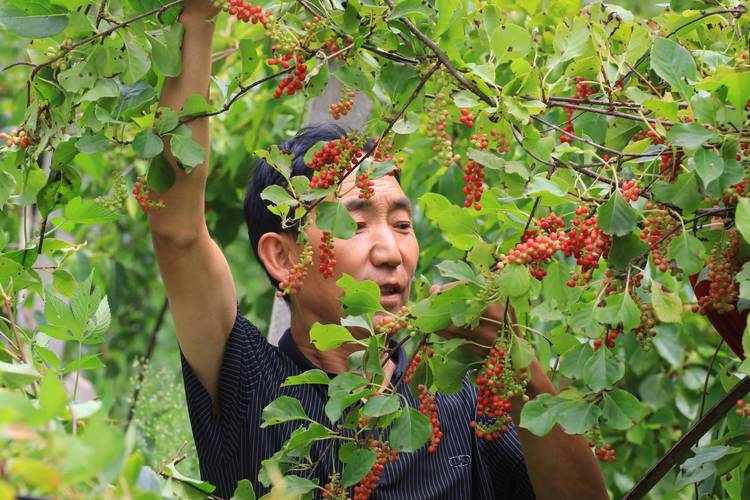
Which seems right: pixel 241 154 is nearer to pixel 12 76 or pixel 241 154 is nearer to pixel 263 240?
Result: pixel 263 240

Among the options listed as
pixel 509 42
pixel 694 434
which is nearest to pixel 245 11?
pixel 509 42

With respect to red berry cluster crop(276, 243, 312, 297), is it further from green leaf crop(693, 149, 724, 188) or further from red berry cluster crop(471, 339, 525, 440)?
green leaf crop(693, 149, 724, 188)

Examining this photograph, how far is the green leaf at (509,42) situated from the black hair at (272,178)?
51 centimetres

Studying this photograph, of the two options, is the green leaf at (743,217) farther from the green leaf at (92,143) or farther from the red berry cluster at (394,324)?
the green leaf at (92,143)

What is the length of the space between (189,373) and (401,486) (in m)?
0.36

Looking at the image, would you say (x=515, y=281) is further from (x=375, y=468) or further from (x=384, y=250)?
(x=384, y=250)

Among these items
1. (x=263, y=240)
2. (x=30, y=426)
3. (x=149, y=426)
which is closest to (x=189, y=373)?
(x=263, y=240)

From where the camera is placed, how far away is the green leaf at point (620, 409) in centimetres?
121

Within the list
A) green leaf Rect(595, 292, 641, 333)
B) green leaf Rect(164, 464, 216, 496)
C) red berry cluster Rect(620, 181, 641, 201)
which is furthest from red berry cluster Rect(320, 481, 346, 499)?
red berry cluster Rect(620, 181, 641, 201)

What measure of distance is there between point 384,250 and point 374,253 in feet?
0.05

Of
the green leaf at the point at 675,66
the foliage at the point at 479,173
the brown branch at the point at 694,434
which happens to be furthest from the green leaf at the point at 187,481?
the green leaf at the point at 675,66

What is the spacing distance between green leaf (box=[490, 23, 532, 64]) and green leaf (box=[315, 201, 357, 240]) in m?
0.27

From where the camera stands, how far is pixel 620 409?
3.99ft

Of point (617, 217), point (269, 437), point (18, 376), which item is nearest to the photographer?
point (18, 376)
